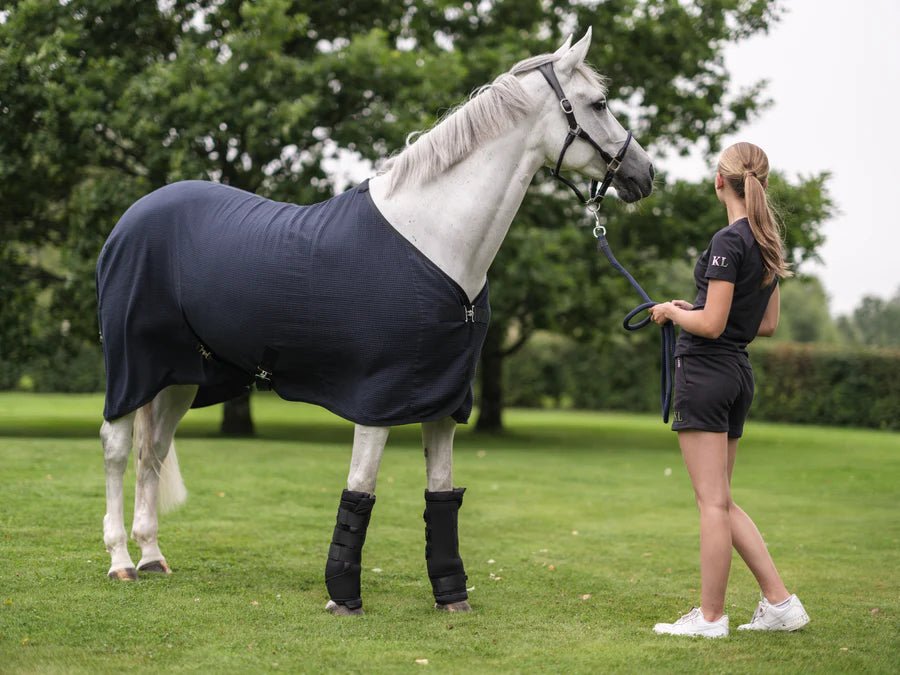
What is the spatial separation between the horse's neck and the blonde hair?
0.96 meters

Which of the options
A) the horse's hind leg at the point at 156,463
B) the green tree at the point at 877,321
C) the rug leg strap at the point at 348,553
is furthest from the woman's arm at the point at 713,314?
the green tree at the point at 877,321

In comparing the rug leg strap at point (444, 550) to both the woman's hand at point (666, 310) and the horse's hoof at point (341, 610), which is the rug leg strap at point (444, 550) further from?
the woman's hand at point (666, 310)

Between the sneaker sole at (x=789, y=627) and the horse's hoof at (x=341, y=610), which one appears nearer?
the sneaker sole at (x=789, y=627)

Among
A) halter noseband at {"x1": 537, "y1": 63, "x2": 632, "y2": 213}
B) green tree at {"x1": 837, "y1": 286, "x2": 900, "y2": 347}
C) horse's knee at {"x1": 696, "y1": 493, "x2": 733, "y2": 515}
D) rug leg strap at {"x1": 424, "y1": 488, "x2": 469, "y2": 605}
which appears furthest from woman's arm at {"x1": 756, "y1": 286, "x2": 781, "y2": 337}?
green tree at {"x1": 837, "y1": 286, "x2": 900, "y2": 347}

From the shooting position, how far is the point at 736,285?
13.8ft

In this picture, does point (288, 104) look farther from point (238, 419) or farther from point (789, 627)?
point (789, 627)

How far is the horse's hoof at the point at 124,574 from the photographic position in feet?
16.8

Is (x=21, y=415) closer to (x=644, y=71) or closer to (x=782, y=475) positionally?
(x=644, y=71)

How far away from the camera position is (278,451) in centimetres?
1298

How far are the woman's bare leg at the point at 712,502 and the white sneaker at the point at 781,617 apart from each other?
13.1 inches

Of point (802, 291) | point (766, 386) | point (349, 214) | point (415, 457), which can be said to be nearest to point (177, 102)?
point (415, 457)

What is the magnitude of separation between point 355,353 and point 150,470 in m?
1.73

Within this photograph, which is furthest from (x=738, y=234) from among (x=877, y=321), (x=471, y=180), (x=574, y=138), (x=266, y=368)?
(x=877, y=321)

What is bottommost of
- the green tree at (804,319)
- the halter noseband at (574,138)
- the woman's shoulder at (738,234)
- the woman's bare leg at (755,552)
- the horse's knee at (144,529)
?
the horse's knee at (144,529)
